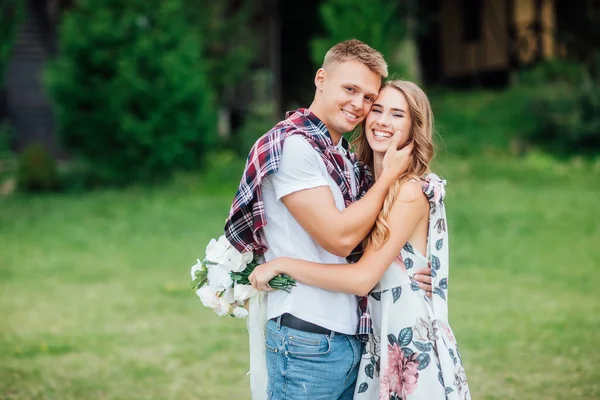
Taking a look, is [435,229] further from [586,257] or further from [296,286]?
[586,257]

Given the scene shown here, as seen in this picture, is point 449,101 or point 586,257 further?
point 449,101

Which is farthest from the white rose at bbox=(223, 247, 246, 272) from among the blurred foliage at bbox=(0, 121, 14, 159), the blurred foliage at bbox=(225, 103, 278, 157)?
the blurred foliage at bbox=(0, 121, 14, 159)

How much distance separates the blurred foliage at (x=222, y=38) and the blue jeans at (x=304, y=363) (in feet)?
49.2

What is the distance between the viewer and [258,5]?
22125 millimetres

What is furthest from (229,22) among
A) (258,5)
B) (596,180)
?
(596,180)

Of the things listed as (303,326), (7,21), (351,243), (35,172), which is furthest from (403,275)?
(35,172)

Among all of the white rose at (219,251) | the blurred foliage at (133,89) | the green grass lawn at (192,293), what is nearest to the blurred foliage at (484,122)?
the green grass lawn at (192,293)

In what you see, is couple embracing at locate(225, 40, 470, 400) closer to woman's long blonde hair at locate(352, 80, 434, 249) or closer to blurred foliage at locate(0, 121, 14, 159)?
woman's long blonde hair at locate(352, 80, 434, 249)

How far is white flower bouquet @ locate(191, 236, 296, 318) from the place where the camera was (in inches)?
136

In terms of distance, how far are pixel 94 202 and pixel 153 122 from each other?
5.90 feet

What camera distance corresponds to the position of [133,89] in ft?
50.5

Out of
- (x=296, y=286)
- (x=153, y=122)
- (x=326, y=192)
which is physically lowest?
(x=153, y=122)

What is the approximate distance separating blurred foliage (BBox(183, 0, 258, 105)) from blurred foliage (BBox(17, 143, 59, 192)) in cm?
389

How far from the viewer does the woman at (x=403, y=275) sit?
10.6 ft
